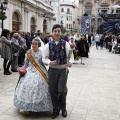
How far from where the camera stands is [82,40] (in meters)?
13.8

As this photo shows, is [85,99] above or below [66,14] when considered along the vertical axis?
below

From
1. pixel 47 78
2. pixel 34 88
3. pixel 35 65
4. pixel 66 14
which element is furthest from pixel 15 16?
pixel 66 14

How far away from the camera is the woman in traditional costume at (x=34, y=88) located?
5008 millimetres

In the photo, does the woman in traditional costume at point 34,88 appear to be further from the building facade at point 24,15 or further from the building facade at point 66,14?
the building facade at point 66,14

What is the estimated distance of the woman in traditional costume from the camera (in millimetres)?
5008

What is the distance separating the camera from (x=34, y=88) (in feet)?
16.5

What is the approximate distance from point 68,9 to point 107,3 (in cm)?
2633

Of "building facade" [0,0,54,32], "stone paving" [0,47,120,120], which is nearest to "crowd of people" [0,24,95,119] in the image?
"stone paving" [0,47,120,120]

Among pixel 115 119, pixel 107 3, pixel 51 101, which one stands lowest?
pixel 115 119

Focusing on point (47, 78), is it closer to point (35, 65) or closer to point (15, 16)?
point (35, 65)

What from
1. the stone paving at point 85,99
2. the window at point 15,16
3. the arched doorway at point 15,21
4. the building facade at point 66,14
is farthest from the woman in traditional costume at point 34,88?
the building facade at point 66,14

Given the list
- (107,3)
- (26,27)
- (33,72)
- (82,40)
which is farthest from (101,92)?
(107,3)

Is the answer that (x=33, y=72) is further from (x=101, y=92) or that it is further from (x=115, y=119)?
(x=101, y=92)

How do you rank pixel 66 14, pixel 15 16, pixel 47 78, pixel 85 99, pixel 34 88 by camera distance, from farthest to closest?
pixel 66 14 → pixel 15 16 → pixel 85 99 → pixel 47 78 → pixel 34 88
